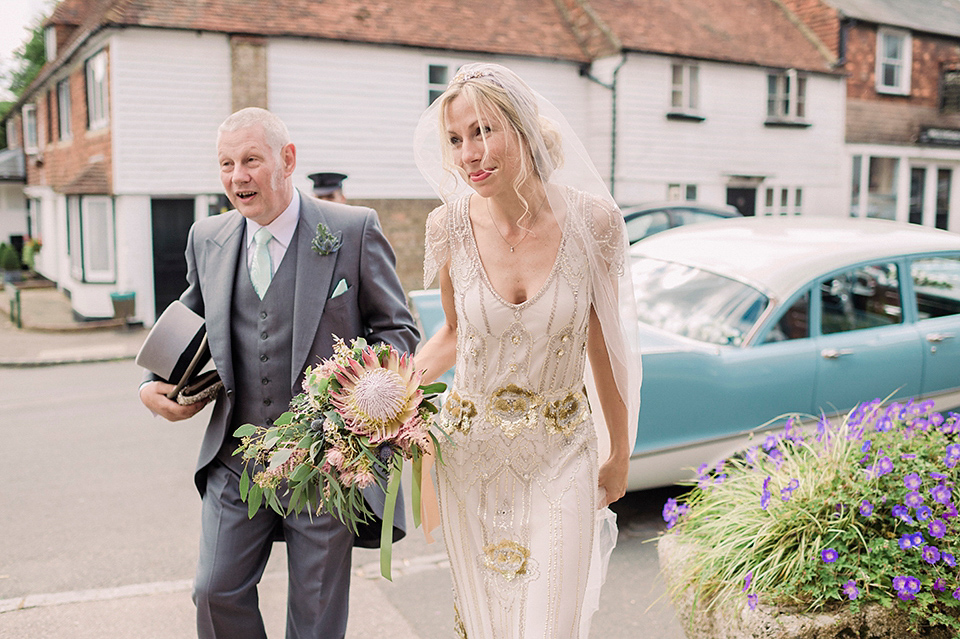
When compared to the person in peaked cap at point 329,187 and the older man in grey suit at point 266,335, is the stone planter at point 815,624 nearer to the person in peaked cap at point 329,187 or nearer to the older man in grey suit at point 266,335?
the older man in grey suit at point 266,335

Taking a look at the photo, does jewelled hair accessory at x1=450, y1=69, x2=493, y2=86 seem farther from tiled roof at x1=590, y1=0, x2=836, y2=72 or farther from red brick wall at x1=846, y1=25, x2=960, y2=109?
red brick wall at x1=846, y1=25, x2=960, y2=109

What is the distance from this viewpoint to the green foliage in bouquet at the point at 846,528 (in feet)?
10.3

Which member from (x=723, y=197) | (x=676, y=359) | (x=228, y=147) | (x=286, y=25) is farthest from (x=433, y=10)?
(x=228, y=147)

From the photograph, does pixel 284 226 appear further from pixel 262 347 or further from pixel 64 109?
pixel 64 109

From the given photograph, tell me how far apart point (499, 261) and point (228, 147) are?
3.41ft

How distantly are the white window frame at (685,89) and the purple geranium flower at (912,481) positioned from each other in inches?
752

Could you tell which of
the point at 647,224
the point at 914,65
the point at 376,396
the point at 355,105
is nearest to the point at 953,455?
the point at 376,396

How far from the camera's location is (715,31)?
74.0 feet

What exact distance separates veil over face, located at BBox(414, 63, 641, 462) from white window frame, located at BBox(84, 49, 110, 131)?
15.9 meters

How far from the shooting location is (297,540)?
121 inches

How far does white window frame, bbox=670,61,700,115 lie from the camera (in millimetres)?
21172

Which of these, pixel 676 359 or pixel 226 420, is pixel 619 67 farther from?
pixel 226 420

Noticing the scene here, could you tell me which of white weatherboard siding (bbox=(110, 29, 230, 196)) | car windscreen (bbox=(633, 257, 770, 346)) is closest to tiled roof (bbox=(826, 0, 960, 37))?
white weatherboard siding (bbox=(110, 29, 230, 196))

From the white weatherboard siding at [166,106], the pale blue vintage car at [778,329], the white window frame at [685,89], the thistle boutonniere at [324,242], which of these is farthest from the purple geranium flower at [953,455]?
the white window frame at [685,89]
